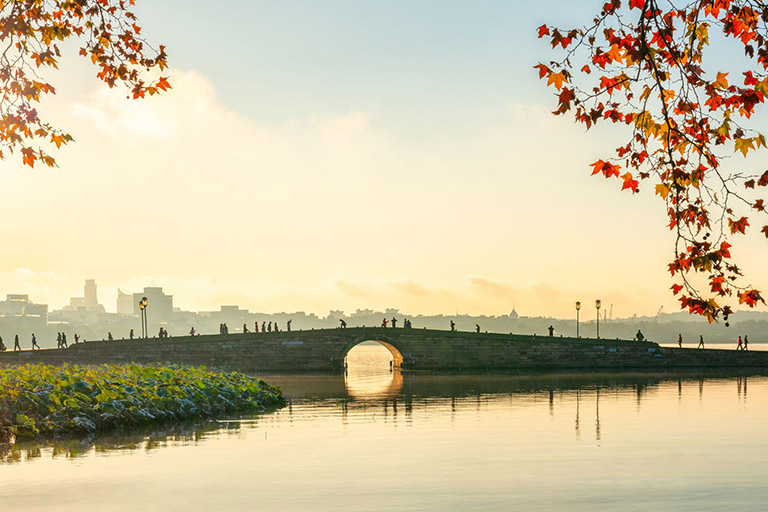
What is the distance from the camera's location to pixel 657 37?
31.4 feet

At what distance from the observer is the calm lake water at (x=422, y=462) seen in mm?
14445

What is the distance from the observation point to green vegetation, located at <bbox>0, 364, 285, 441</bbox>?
77.9 ft

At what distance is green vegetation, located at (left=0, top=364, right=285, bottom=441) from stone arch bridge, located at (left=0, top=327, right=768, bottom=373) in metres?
30.7

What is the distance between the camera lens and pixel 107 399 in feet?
84.5

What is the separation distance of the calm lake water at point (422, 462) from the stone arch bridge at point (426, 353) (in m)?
31.0

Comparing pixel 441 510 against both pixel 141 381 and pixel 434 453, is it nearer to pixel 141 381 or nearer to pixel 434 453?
pixel 434 453

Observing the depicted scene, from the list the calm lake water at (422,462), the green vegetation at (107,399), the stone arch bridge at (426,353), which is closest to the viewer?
the calm lake water at (422,462)

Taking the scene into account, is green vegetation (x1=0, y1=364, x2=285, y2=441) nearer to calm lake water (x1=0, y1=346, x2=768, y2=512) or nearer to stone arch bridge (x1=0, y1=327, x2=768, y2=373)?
calm lake water (x1=0, y1=346, x2=768, y2=512)

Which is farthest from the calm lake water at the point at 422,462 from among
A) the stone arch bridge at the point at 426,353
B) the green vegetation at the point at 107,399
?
the stone arch bridge at the point at 426,353

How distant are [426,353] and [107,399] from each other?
41.0 metres

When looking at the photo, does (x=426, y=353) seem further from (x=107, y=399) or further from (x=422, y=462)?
(x=422, y=462)

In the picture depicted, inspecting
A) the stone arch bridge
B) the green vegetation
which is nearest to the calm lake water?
the green vegetation

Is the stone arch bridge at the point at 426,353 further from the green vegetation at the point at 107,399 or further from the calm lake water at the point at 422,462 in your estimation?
the calm lake water at the point at 422,462

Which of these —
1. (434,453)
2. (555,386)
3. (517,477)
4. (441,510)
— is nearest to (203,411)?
(434,453)
